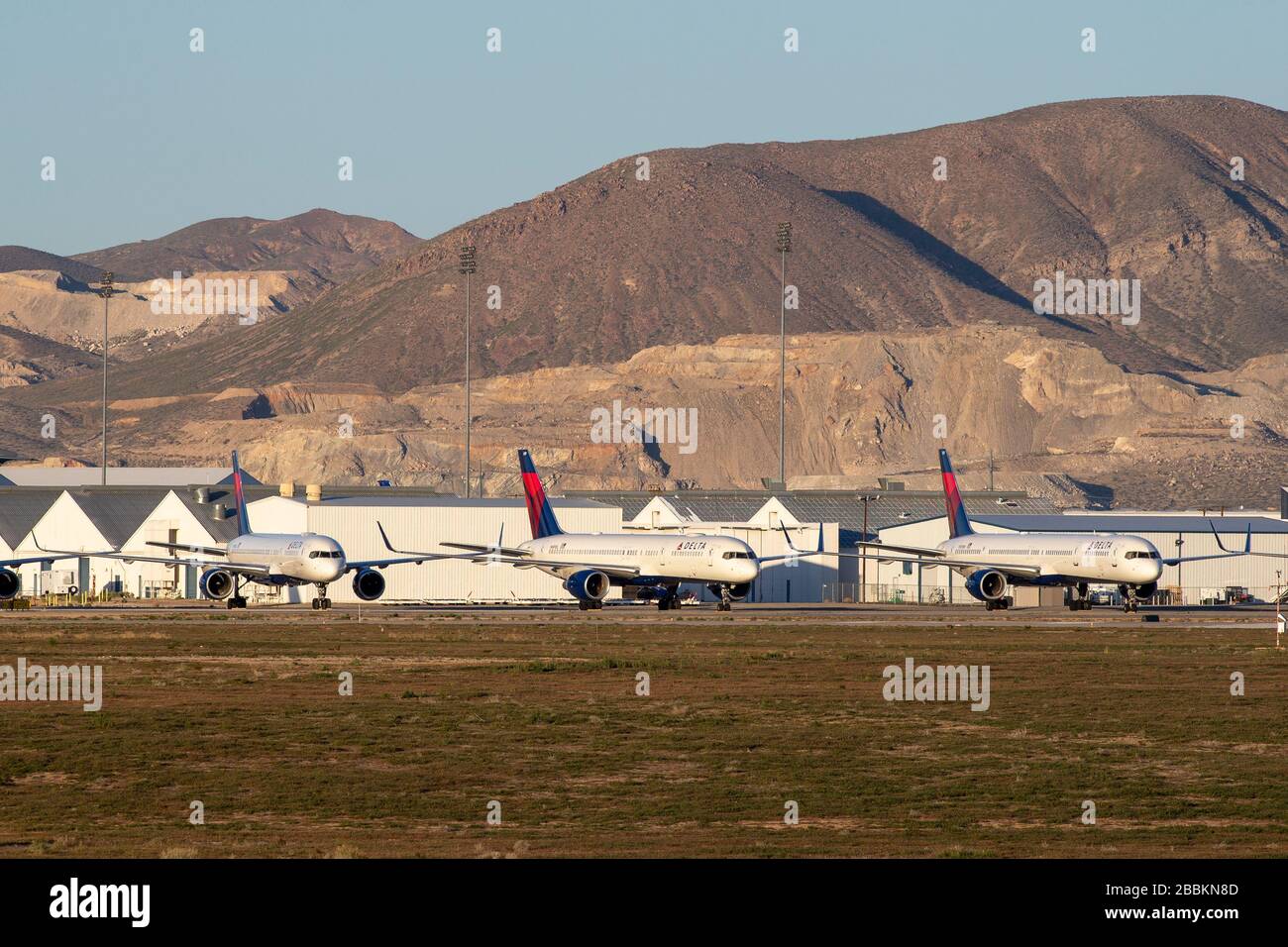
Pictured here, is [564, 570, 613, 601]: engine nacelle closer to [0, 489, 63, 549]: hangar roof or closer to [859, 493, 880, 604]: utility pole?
[859, 493, 880, 604]: utility pole

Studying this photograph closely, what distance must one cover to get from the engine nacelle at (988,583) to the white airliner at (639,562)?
866cm

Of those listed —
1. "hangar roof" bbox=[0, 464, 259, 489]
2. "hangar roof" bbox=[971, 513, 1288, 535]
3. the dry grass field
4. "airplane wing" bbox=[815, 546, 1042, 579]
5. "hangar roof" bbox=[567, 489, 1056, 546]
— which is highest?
"hangar roof" bbox=[0, 464, 259, 489]

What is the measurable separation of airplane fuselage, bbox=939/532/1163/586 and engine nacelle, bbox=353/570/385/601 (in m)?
28.7

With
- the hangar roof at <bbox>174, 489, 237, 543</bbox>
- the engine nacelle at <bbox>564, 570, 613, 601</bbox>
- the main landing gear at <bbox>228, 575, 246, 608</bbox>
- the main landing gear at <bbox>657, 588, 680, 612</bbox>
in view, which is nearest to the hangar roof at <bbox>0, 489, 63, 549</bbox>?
the hangar roof at <bbox>174, 489, 237, 543</bbox>

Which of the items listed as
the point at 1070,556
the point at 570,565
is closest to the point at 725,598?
the point at 570,565

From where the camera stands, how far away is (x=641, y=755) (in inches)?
1334

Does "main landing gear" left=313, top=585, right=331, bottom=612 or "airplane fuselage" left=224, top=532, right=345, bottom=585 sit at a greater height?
"airplane fuselage" left=224, top=532, right=345, bottom=585

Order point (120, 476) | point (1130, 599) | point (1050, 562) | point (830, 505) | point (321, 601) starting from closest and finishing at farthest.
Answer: point (1130, 599) < point (1050, 562) < point (321, 601) < point (830, 505) < point (120, 476)

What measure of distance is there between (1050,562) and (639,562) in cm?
1981

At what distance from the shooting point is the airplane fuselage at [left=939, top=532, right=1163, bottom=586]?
3442 inches

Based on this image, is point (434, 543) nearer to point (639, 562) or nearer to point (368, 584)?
point (368, 584)

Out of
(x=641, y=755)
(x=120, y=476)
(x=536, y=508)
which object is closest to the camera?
(x=641, y=755)

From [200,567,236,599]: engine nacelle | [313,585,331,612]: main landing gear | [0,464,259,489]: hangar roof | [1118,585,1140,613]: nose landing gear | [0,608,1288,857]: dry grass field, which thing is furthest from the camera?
[0,464,259,489]: hangar roof

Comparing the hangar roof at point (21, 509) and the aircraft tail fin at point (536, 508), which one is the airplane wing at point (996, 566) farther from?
the hangar roof at point (21, 509)
